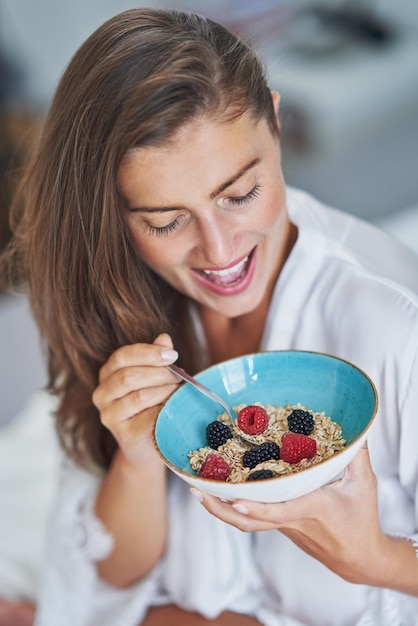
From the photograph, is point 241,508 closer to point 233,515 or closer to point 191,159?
point 233,515

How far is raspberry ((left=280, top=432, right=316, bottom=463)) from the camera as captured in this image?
1188 millimetres

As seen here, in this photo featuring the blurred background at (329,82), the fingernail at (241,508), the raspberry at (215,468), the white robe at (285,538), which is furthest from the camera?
the blurred background at (329,82)

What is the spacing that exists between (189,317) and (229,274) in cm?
31

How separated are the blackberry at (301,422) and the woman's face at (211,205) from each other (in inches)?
10.2

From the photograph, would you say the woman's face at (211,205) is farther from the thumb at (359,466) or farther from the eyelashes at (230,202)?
the thumb at (359,466)

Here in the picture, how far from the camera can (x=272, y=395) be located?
4.62ft

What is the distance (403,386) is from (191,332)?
0.53m

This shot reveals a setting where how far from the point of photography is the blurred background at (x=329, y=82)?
3.97m

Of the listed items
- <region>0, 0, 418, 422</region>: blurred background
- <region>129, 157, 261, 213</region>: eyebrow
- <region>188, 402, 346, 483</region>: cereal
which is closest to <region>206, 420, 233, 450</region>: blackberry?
<region>188, 402, 346, 483</region>: cereal

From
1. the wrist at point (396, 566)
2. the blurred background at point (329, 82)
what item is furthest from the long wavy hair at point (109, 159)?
the blurred background at point (329, 82)

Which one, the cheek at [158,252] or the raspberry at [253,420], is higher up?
the cheek at [158,252]

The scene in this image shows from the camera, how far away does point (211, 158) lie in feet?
4.15

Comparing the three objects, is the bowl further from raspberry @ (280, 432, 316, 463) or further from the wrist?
the wrist

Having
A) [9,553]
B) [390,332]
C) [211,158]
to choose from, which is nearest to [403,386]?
[390,332]
